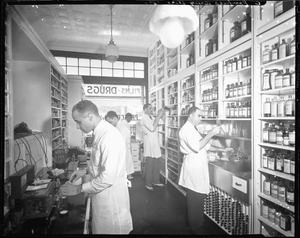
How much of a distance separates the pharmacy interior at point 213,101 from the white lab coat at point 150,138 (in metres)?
0.07

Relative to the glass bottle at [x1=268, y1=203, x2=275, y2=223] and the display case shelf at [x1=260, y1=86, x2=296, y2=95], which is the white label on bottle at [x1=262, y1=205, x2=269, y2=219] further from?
the display case shelf at [x1=260, y1=86, x2=296, y2=95]

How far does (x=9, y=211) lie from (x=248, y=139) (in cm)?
200

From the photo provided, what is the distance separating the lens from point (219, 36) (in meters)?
1.92

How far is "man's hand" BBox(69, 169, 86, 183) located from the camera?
1438 mm

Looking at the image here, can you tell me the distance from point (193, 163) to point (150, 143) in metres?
0.48

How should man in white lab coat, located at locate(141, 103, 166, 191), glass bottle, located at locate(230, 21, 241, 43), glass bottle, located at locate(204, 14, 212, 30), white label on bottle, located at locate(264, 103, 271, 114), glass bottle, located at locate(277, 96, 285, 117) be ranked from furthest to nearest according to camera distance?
glass bottle, located at locate(204, 14, 212, 30)
glass bottle, located at locate(230, 21, 241, 43)
man in white lab coat, located at locate(141, 103, 166, 191)
white label on bottle, located at locate(264, 103, 271, 114)
glass bottle, located at locate(277, 96, 285, 117)

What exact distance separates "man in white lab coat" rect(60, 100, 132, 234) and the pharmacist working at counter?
672 millimetres

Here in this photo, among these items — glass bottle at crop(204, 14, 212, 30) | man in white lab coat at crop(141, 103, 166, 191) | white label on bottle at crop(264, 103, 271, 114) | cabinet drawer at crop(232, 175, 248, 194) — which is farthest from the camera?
glass bottle at crop(204, 14, 212, 30)

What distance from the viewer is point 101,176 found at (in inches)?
45.4

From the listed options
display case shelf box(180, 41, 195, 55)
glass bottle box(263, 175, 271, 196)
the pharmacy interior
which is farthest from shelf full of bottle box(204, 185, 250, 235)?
display case shelf box(180, 41, 195, 55)

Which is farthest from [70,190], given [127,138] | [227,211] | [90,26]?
[227,211]

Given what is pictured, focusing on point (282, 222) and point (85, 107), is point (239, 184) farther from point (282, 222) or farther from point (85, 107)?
point (85, 107)

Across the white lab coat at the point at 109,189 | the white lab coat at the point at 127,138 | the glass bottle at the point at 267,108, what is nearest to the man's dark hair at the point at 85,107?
the white lab coat at the point at 109,189

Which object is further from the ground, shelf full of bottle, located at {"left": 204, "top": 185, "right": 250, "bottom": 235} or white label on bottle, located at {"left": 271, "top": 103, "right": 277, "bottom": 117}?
white label on bottle, located at {"left": 271, "top": 103, "right": 277, "bottom": 117}
